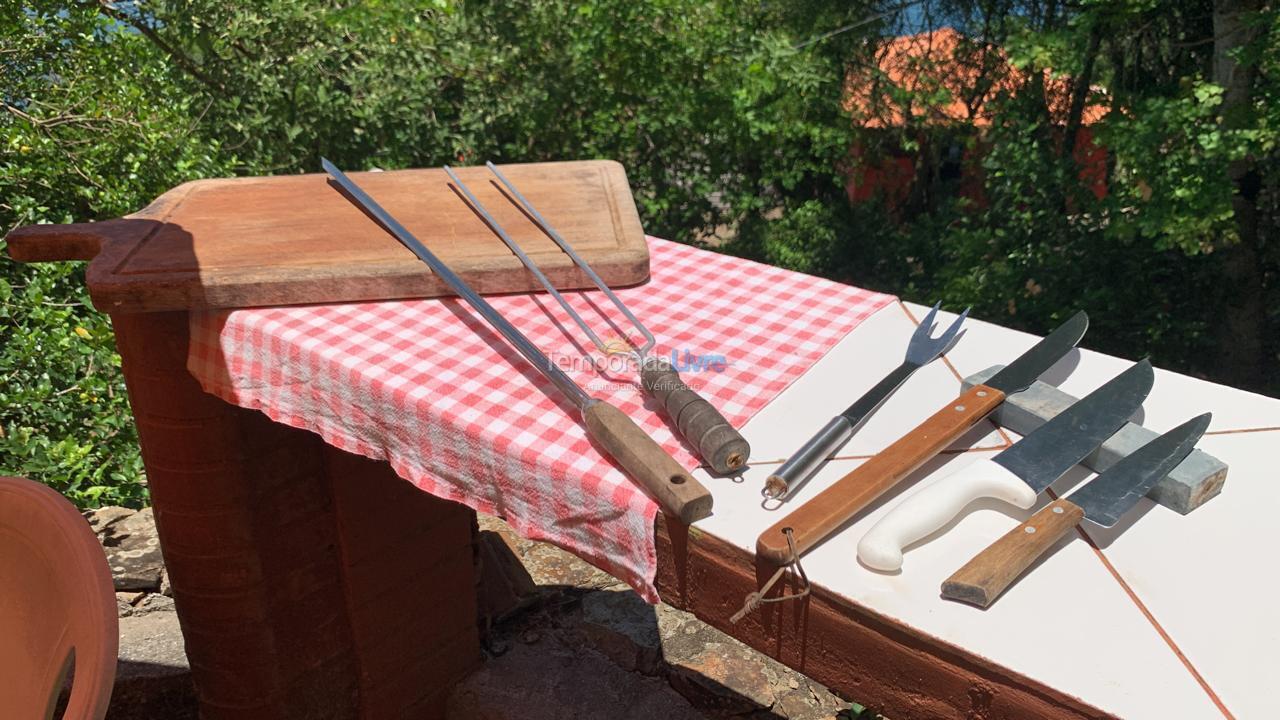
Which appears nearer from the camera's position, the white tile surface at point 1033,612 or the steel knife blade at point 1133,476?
the white tile surface at point 1033,612

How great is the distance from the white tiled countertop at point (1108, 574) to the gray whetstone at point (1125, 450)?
0.07ft

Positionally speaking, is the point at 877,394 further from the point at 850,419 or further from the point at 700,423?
the point at 700,423

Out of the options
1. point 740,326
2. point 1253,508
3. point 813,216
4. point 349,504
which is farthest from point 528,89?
point 1253,508

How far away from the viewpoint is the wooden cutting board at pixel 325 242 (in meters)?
1.87

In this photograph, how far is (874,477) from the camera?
1330 mm

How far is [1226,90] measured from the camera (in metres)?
5.08

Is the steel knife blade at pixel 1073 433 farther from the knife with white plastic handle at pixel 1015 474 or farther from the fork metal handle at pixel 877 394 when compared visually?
the fork metal handle at pixel 877 394

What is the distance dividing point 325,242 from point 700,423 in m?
0.98

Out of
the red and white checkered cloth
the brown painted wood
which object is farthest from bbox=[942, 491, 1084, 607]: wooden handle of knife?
the brown painted wood

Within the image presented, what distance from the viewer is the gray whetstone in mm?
1331

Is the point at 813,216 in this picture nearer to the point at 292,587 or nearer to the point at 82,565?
the point at 292,587

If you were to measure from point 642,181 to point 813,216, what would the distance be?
1600 millimetres

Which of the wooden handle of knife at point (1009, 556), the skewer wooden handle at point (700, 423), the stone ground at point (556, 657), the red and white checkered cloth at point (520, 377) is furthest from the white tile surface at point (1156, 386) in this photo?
the stone ground at point (556, 657)

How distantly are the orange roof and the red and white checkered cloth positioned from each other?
18.1ft
